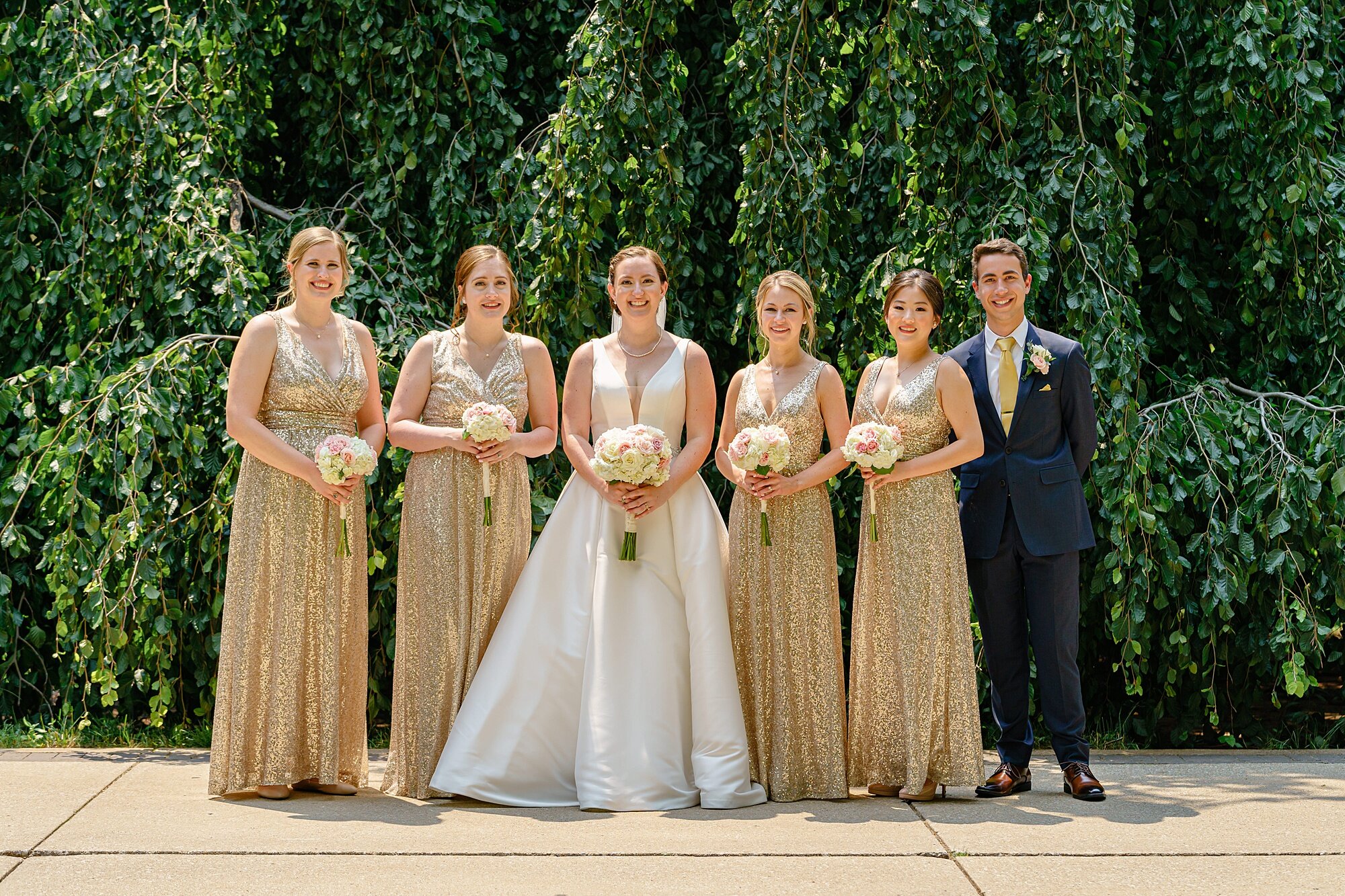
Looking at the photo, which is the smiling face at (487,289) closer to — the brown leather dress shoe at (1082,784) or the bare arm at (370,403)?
the bare arm at (370,403)

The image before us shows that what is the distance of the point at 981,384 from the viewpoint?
4.64 meters

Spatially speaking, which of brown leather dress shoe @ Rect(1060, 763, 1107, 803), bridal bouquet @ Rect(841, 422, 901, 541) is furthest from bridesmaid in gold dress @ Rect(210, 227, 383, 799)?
brown leather dress shoe @ Rect(1060, 763, 1107, 803)

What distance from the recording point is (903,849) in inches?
151

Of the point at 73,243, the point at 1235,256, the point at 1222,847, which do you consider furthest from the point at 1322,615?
the point at 73,243

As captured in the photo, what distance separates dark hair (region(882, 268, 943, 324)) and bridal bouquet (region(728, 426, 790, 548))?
645mm

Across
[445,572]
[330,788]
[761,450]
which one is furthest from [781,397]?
[330,788]

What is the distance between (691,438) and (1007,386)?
1121 mm

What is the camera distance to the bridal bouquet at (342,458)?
169 inches

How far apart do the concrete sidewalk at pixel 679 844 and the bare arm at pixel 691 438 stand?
1043 mm

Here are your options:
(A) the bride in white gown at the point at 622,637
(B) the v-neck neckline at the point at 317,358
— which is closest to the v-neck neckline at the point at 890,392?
(A) the bride in white gown at the point at 622,637

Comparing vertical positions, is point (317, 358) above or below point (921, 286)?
below

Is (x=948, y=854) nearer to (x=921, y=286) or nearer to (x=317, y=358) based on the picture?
(x=921, y=286)

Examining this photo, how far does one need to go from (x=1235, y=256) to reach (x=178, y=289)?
14.8ft

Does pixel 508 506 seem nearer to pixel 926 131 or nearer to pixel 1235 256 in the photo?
pixel 926 131
